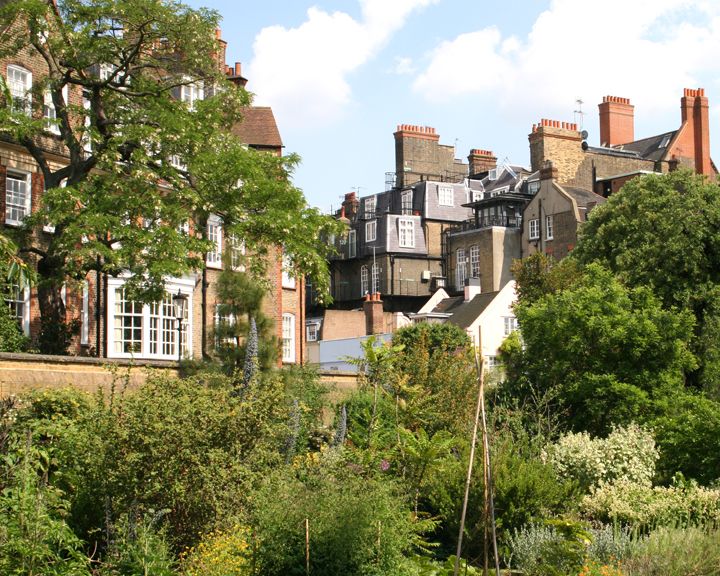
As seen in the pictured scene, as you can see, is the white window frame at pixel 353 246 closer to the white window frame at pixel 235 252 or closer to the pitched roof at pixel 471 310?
the pitched roof at pixel 471 310

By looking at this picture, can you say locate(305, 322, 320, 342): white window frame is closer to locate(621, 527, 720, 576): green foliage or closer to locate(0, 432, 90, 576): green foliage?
locate(621, 527, 720, 576): green foliage

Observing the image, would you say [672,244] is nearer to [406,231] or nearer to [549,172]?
[549,172]

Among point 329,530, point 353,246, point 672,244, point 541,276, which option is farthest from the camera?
point 353,246

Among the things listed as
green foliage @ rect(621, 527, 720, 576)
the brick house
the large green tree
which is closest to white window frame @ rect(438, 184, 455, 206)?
the brick house

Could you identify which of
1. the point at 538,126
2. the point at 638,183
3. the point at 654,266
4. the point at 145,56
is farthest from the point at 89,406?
the point at 538,126

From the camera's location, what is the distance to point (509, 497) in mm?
17562

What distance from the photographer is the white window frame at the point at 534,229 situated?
2628 inches

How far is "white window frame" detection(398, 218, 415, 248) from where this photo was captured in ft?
249

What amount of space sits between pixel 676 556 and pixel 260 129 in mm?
26401

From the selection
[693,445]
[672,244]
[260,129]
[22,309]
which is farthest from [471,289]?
[693,445]

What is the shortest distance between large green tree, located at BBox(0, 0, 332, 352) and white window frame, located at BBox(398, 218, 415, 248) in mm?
47242

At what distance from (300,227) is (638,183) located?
20.3 meters

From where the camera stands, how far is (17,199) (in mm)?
29641

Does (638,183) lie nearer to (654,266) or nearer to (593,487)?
(654,266)
